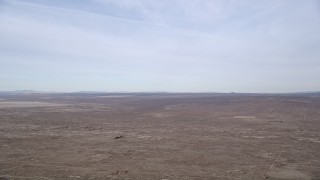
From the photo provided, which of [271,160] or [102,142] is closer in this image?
[271,160]

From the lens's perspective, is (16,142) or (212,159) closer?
(212,159)

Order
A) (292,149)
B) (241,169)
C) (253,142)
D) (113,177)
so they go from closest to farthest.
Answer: (113,177) < (241,169) < (292,149) < (253,142)

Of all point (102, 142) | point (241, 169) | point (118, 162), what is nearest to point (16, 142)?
point (102, 142)

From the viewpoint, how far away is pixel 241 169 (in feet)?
50.1

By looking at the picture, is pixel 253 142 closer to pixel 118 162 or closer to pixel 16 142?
pixel 118 162

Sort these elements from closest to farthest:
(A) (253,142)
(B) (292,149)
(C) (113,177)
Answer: (C) (113,177) < (B) (292,149) < (A) (253,142)

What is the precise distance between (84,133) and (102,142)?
5.01m

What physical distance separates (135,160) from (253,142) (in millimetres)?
8989

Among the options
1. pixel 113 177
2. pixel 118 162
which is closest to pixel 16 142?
pixel 118 162

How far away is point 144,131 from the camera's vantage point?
28641 millimetres

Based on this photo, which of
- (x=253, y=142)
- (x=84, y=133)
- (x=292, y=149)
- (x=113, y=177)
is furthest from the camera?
(x=84, y=133)

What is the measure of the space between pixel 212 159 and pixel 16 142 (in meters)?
13.1

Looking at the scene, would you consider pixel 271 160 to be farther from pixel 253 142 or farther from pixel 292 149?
pixel 253 142

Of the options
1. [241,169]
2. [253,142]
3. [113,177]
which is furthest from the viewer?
[253,142]
